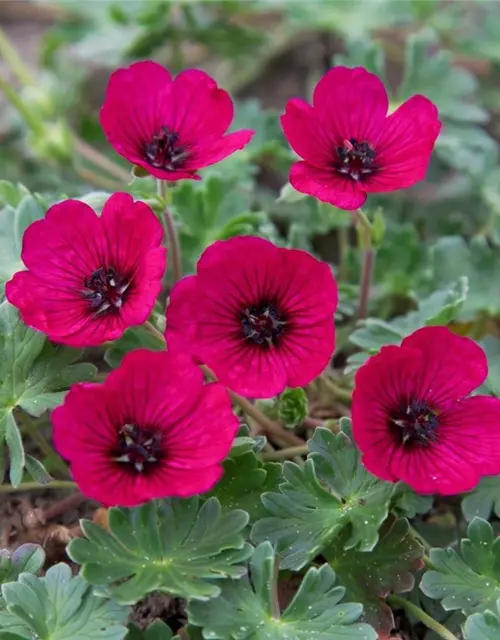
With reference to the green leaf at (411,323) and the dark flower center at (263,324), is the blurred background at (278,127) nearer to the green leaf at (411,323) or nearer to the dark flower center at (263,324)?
the green leaf at (411,323)

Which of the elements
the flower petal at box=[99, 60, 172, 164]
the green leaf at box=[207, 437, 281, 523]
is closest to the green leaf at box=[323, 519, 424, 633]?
the green leaf at box=[207, 437, 281, 523]

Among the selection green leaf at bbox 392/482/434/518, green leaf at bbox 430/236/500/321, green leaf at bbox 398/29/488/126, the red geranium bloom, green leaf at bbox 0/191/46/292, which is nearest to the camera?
the red geranium bloom

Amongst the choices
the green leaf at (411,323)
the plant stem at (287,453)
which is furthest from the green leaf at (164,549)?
the green leaf at (411,323)

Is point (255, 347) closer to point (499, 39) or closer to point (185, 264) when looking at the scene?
point (185, 264)

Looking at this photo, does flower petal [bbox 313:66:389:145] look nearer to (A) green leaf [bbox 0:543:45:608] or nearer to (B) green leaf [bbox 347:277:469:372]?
(B) green leaf [bbox 347:277:469:372]

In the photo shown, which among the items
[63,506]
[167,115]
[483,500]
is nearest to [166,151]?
[167,115]

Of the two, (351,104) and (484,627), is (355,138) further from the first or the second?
(484,627)

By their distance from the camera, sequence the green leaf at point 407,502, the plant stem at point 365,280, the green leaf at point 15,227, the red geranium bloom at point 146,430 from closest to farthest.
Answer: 1. the red geranium bloom at point 146,430
2. the green leaf at point 407,502
3. the green leaf at point 15,227
4. the plant stem at point 365,280
